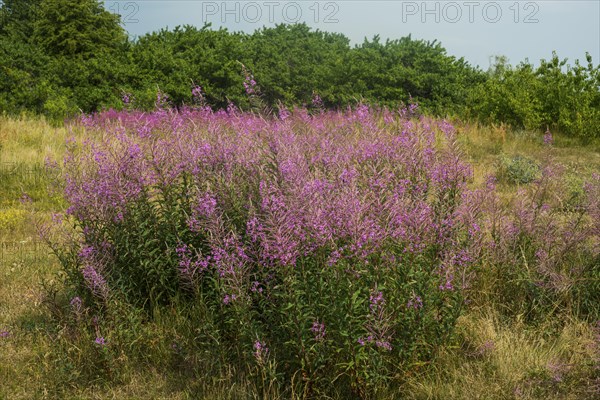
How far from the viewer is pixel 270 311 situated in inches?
138

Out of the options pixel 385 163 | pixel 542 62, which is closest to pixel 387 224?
pixel 385 163

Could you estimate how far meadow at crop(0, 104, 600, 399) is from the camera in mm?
3430

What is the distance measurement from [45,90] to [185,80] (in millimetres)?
4671

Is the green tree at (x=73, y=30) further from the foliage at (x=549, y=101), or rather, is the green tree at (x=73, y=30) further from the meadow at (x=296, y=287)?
the meadow at (x=296, y=287)

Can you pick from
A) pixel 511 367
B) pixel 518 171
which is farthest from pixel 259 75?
pixel 511 367

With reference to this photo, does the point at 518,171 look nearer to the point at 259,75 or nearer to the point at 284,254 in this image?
the point at 284,254

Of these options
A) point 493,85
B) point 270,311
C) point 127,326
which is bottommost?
point 127,326

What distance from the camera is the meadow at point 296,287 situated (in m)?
3.43

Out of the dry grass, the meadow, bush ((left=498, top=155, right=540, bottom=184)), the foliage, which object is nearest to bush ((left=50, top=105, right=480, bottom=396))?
the meadow

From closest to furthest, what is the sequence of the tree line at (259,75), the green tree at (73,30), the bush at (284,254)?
the bush at (284,254), the tree line at (259,75), the green tree at (73,30)

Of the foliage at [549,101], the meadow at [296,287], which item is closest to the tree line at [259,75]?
the foliage at [549,101]

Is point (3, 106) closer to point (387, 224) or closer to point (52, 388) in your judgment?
point (52, 388)

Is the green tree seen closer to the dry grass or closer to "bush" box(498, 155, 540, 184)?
"bush" box(498, 155, 540, 184)

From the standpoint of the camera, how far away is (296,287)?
3439 mm
